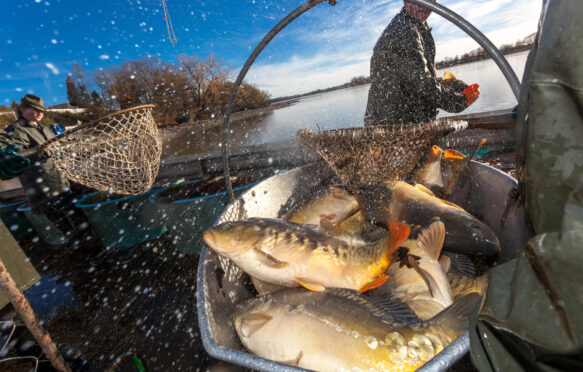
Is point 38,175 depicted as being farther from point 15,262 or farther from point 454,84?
point 454,84

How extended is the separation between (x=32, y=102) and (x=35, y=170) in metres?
1.60

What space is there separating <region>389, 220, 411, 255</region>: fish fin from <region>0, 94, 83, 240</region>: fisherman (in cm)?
697

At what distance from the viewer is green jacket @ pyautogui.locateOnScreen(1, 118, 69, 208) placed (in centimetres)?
557

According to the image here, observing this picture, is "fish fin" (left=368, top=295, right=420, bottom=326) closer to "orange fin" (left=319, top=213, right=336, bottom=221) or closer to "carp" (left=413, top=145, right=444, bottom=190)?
"orange fin" (left=319, top=213, right=336, bottom=221)

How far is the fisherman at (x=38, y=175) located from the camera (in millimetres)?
5590

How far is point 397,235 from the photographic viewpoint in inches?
61.8

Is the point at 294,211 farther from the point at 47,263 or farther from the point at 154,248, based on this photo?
the point at 47,263

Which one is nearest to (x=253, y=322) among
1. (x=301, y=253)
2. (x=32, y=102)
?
(x=301, y=253)

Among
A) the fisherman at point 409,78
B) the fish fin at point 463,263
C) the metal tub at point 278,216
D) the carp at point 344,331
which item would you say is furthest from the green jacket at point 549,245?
the fisherman at point 409,78

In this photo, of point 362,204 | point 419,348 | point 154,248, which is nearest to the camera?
point 419,348

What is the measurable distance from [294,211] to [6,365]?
3.66 meters

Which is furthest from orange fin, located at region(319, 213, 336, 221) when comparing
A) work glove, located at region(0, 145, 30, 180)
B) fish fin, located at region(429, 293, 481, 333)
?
work glove, located at region(0, 145, 30, 180)

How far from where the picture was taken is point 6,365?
2.78m

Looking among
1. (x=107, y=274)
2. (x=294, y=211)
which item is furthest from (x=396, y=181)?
(x=107, y=274)
